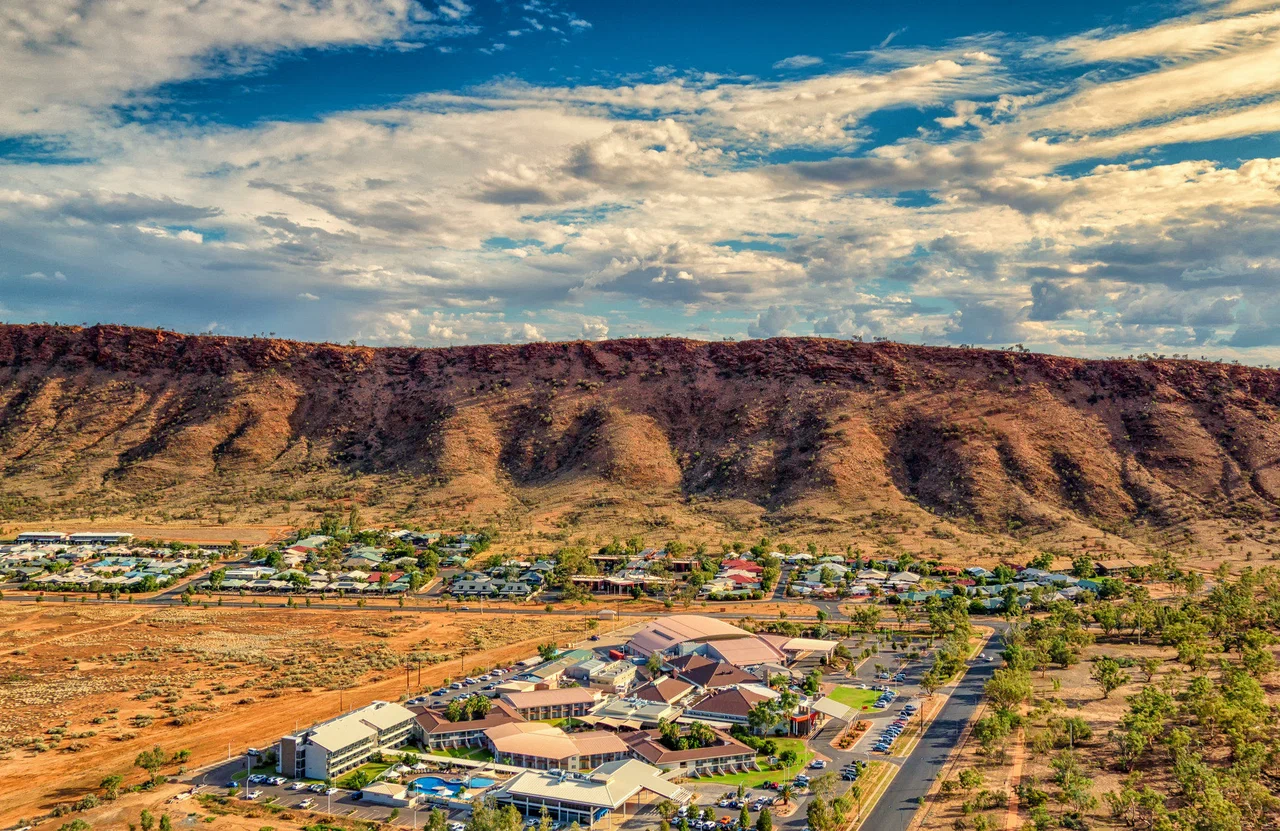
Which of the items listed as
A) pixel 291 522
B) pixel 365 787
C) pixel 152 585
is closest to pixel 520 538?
pixel 291 522

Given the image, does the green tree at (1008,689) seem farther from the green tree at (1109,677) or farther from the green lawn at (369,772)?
the green lawn at (369,772)

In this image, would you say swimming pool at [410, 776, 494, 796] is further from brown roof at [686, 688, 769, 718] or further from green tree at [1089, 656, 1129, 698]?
green tree at [1089, 656, 1129, 698]

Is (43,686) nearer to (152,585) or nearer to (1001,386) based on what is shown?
(152,585)

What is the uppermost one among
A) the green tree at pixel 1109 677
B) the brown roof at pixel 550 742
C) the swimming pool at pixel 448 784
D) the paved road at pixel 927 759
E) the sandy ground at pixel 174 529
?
the sandy ground at pixel 174 529

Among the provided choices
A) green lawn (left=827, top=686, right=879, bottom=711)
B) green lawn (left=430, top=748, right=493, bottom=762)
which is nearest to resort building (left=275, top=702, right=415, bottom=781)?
green lawn (left=430, top=748, right=493, bottom=762)

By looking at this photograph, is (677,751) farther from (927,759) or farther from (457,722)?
(927,759)

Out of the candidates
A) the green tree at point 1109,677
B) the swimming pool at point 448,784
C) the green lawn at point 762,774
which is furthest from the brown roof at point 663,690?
the green tree at point 1109,677
